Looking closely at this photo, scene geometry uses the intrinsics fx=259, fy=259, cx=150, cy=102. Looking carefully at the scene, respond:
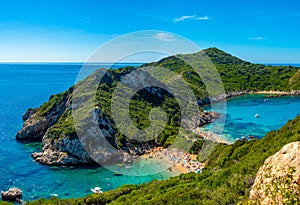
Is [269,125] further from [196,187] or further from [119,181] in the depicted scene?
[196,187]

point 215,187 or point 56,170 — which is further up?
point 215,187

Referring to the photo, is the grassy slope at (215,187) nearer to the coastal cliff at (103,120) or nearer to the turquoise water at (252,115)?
the coastal cliff at (103,120)

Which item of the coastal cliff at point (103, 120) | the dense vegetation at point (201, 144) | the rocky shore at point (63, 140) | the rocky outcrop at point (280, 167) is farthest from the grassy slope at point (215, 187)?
the coastal cliff at point (103, 120)

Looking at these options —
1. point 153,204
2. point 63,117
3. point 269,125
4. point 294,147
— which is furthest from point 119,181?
point 269,125

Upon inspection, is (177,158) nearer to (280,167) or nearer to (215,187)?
(215,187)

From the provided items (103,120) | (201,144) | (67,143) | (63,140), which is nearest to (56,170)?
(67,143)

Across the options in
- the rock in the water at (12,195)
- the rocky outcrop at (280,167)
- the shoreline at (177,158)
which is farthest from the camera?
the shoreline at (177,158)
